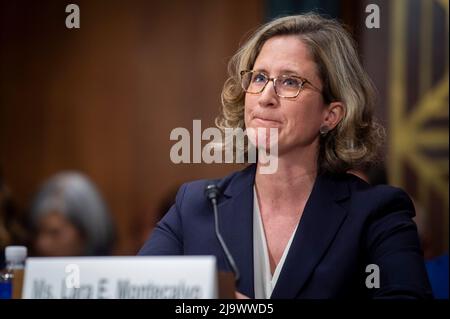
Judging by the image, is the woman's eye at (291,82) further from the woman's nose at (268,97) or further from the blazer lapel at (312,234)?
the blazer lapel at (312,234)

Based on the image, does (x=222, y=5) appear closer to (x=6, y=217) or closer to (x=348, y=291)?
(x=6, y=217)

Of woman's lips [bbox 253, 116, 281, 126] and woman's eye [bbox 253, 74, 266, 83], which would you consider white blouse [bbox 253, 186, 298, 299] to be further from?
woman's eye [bbox 253, 74, 266, 83]

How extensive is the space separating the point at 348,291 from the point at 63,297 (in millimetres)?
784

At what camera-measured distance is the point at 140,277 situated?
183 centimetres

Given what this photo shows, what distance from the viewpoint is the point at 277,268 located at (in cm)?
233

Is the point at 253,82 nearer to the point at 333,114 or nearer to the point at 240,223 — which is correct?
the point at 333,114

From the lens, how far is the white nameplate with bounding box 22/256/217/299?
181 cm

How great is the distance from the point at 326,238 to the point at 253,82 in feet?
1.57

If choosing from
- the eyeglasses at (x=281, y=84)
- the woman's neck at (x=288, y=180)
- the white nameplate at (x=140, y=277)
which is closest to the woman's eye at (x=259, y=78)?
the eyeglasses at (x=281, y=84)

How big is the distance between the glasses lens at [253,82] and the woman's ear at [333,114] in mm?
228

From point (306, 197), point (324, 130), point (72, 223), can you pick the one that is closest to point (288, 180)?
point (306, 197)

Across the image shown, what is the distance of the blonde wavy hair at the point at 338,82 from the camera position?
2.48 meters

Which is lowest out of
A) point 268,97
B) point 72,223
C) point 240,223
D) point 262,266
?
point 72,223

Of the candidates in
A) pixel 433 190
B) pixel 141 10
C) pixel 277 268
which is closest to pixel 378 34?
pixel 433 190
